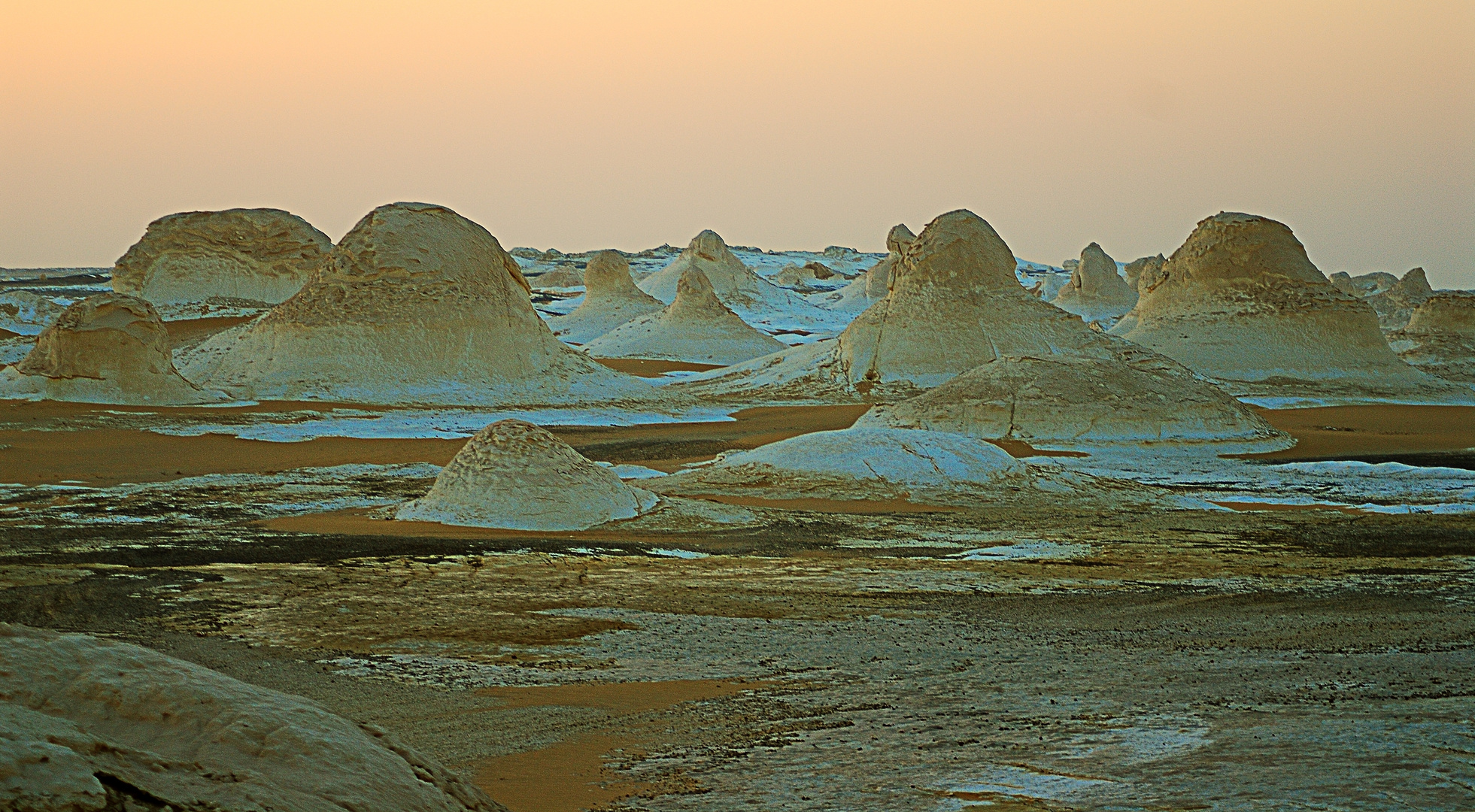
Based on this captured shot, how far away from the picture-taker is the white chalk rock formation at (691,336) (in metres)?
52.9

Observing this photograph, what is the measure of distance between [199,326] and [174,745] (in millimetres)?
44894

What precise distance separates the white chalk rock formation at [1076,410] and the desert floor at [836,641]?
918 cm

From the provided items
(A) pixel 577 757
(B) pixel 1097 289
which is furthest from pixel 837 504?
(B) pixel 1097 289

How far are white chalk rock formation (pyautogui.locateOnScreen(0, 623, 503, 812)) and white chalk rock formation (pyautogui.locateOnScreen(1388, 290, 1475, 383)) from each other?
48411 millimetres

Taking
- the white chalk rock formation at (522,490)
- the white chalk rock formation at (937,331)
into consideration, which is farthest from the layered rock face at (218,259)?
the white chalk rock formation at (522,490)

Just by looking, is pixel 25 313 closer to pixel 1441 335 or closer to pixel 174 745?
pixel 1441 335

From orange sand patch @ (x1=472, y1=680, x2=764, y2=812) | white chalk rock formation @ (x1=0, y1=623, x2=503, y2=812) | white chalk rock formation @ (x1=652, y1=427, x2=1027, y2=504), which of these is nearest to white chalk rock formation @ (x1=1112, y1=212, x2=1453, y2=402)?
white chalk rock formation @ (x1=652, y1=427, x2=1027, y2=504)

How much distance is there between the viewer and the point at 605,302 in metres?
65.0

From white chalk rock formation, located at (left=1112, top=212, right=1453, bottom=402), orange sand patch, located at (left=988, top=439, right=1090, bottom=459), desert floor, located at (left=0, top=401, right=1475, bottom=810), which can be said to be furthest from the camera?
white chalk rock formation, located at (left=1112, top=212, right=1453, bottom=402)

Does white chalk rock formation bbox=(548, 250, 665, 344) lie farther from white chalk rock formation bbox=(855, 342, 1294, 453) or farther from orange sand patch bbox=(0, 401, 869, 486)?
white chalk rock formation bbox=(855, 342, 1294, 453)

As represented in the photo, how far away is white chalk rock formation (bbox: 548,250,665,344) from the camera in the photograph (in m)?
63.5

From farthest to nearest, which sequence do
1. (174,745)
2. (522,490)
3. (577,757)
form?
(522,490)
(577,757)
(174,745)

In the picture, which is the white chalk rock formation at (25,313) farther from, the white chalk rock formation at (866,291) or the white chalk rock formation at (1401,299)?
the white chalk rock formation at (1401,299)

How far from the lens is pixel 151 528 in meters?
12.1
